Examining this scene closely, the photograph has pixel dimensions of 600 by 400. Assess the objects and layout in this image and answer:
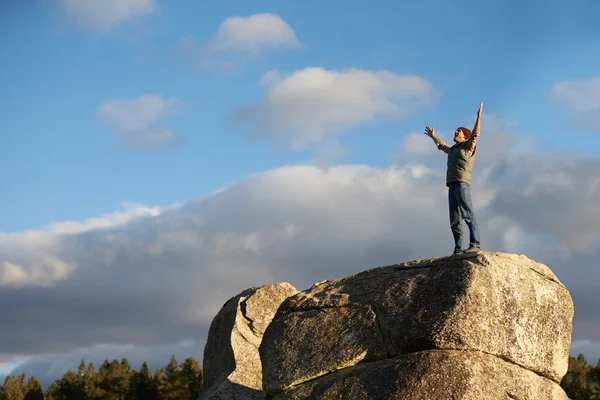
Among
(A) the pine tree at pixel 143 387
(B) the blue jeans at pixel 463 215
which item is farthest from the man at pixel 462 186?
(A) the pine tree at pixel 143 387

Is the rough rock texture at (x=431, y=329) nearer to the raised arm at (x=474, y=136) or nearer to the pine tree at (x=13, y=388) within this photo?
the raised arm at (x=474, y=136)

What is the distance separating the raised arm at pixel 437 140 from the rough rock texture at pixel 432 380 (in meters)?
6.61

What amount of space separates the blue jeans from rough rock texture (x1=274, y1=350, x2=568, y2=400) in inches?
163

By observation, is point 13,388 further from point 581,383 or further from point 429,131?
point 429,131

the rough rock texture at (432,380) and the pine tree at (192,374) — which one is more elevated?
the pine tree at (192,374)

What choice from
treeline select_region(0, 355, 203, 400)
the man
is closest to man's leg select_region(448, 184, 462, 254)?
the man

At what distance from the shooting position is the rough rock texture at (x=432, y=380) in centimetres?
1551

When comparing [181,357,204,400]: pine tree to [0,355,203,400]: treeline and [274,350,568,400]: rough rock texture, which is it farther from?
[274,350,568,400]: rough rock texture

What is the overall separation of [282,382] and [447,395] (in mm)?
4220

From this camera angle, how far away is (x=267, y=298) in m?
28.4

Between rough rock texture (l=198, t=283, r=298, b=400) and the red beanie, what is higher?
the red beanie

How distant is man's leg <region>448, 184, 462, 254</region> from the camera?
19672 millimetres

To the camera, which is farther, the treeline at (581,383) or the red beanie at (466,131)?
the treeline at (581,383)

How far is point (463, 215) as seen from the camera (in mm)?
19906
